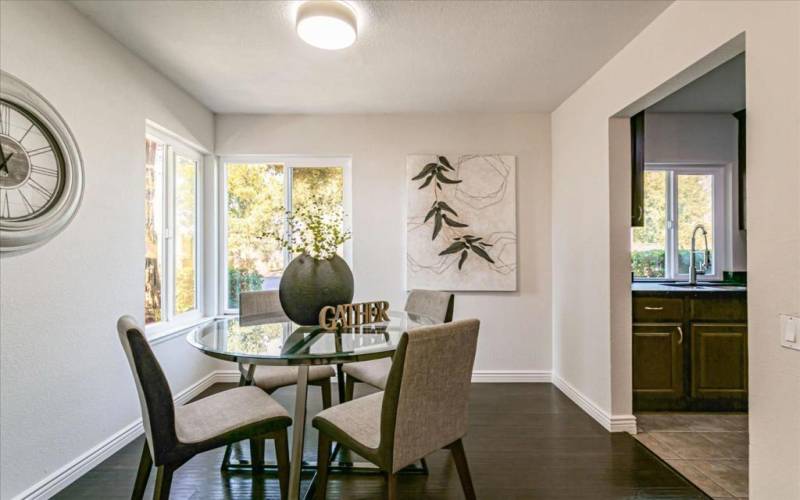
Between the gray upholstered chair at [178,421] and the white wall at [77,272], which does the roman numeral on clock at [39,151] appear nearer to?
the white wall at [77,272]

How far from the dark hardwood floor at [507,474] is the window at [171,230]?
3.57 feet

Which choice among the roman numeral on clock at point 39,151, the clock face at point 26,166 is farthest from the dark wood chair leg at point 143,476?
the roman numeral on clock at point 39,151

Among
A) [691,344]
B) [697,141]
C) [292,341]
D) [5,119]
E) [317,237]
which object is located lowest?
[691,344]

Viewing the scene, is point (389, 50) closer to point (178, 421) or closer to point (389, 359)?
point (389, 359)

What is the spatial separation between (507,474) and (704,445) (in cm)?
134

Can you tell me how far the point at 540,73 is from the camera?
2904mm

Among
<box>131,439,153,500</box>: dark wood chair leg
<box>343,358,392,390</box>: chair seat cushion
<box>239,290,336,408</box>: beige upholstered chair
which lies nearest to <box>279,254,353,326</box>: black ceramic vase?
<box>239,290,336,408</box>: beige upholstered chair

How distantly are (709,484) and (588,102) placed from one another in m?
2.51

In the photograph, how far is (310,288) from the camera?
209 centimetres

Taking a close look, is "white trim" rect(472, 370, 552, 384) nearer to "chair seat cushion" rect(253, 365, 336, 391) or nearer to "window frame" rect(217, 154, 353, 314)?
"window frame" rect(217, 154, 353, 314)

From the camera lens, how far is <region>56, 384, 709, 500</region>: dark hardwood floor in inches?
80.2

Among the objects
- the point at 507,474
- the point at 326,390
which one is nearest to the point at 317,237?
the point at 326,390

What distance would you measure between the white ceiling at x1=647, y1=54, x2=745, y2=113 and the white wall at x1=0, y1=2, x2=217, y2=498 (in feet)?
12.5

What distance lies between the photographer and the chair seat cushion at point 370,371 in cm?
234
